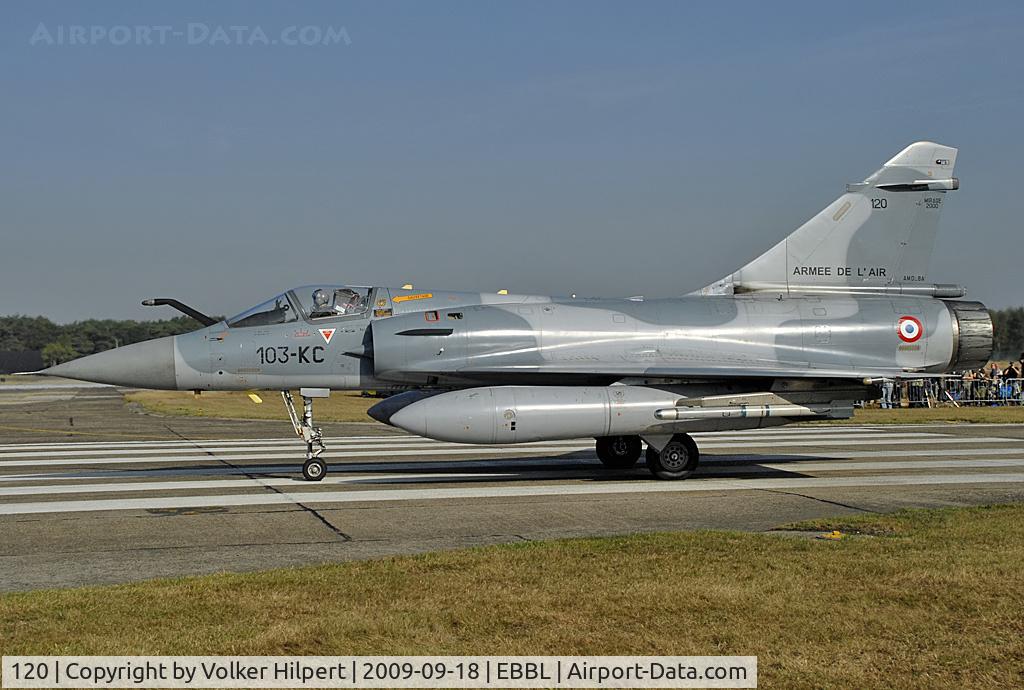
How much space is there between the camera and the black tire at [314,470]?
13.8 m

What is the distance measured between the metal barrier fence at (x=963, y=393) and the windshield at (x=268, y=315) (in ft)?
76.4

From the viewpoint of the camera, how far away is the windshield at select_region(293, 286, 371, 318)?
1412 cm

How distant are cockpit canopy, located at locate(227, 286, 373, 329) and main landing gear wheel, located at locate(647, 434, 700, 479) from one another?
15.6 ft

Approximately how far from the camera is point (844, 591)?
654 cm

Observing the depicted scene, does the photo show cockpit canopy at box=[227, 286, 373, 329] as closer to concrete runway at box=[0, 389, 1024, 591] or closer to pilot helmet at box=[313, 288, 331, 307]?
pilot helmet at box=[313, 288, 331, 307]

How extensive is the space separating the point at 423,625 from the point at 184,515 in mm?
6019

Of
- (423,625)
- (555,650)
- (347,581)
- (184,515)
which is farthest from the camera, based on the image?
(184,515)

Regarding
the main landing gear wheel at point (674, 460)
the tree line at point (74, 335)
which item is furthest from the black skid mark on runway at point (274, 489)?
the tree line at point (74, 335)

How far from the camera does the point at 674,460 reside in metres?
14.0

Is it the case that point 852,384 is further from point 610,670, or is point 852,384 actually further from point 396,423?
point 610,670

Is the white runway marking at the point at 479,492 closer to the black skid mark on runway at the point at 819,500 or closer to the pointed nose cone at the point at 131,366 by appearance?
the black skid mark on runway at the point at 819,500

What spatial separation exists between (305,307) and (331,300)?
39cm

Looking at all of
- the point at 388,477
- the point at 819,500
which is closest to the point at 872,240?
the point at 819,500

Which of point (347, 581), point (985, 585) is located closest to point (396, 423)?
point (347, 581)
